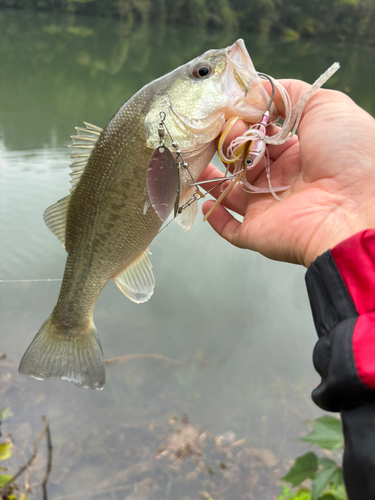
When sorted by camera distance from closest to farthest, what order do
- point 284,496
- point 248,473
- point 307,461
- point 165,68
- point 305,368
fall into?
point 307,461, point 284,496, point 248,473, point 305,368, point 165,68

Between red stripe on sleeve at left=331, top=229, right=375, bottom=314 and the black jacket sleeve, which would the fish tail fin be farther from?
red stripe on sleeve at left=331, top=229, right=375, bottom=314

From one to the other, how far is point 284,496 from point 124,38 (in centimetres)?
3128

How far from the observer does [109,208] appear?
168 cm

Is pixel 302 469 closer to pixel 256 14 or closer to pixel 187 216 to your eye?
pixel 187 216

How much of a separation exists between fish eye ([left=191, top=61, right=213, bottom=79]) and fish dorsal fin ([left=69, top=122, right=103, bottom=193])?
1.58 feet

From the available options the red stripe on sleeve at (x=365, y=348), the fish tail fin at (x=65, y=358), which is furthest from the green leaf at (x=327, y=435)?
the fish tail fin at (x=65, y=358)

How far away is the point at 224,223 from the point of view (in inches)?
79.6

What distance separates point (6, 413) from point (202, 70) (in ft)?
8.26

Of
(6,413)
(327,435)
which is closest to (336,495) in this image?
(327,435)

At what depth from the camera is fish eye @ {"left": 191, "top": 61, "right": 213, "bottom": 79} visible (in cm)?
150

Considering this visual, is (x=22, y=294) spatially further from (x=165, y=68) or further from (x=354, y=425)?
(x=165, y=68)

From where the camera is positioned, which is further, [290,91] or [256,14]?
[256,14]

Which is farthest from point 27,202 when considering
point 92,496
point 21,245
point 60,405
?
point 92,496

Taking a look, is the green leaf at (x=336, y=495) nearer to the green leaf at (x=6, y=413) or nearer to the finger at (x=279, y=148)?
the finger at (x=279, y=148)
